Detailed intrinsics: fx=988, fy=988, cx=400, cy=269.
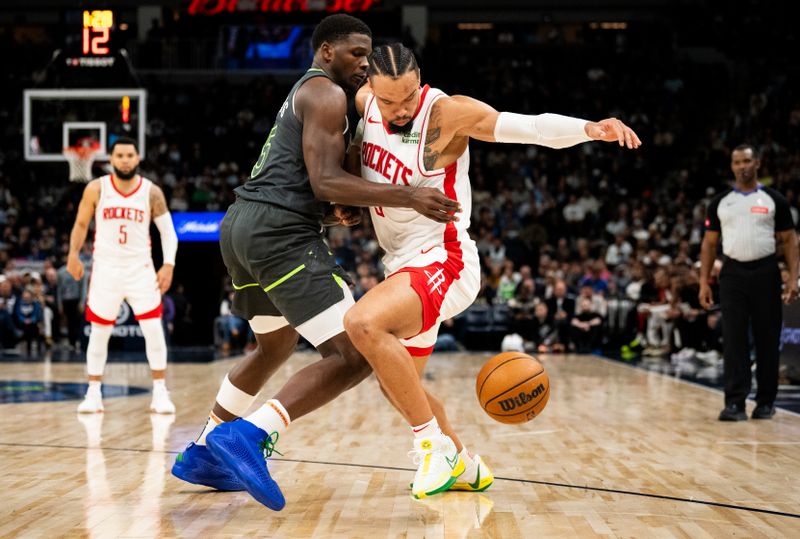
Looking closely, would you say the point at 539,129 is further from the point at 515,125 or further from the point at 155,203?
the point at 155,203

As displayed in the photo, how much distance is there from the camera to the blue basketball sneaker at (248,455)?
11.6 feet

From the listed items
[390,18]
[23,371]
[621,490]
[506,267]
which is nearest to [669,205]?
[506,267]

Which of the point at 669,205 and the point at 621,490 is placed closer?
the point at 621,490

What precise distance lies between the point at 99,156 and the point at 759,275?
1112 cm

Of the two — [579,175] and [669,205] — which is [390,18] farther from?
[669,205]

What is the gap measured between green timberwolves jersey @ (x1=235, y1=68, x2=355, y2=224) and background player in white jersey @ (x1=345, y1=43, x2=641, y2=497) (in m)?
0.24

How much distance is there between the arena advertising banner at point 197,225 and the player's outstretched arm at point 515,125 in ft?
41.3

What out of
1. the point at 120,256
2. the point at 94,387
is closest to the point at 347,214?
the point at 120,256

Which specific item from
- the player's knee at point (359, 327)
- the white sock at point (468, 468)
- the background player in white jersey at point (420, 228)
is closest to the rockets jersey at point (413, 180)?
the background player in white jersey at point (420, 228)

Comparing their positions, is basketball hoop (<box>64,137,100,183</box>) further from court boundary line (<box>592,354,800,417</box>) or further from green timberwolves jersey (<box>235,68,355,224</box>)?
green timberwolves jersey (<box>235,68,355,224</box>)

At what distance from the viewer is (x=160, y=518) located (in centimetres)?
362

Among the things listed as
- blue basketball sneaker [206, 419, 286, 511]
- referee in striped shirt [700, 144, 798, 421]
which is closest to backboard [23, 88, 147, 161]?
referee in striped shirt [700, 144, 798, 421]

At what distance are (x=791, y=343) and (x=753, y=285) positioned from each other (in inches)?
119

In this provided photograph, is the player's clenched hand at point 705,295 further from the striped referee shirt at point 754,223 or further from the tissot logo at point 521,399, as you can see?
the tissot logo at point 521,399
